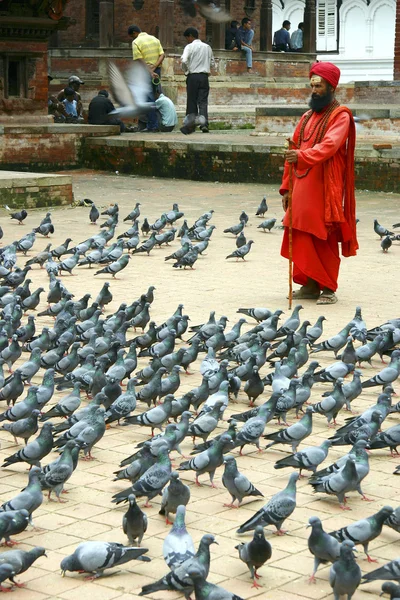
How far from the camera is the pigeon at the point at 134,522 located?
17.5 feet

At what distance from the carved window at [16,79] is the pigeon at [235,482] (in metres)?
17.3

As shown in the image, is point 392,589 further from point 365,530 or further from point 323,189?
point 323,189

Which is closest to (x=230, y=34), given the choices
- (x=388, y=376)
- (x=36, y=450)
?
(x=388, y=376)

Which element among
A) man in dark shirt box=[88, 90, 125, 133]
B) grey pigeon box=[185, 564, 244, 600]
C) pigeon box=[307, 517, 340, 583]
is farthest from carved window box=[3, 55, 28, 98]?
grey pigeon box=[185, 564, 244, 600]

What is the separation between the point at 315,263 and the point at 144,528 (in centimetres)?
567

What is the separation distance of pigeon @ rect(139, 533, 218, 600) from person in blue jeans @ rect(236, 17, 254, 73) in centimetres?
3130

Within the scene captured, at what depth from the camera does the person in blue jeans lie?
35.1m

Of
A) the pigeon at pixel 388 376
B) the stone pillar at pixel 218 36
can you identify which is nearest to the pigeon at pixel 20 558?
the pigeon at pixel 388 376

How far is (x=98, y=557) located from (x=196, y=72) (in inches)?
770

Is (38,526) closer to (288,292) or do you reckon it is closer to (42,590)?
(42,590)

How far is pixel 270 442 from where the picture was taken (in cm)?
706

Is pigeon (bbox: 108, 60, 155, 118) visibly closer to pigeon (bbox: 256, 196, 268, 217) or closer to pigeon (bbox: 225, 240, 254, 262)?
pigeon (bbox: 256, 196, 268, 217)

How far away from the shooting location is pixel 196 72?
2370 centimetres

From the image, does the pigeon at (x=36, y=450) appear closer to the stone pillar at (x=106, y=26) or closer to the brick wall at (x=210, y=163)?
the brick wall at (x=210, y=163)
